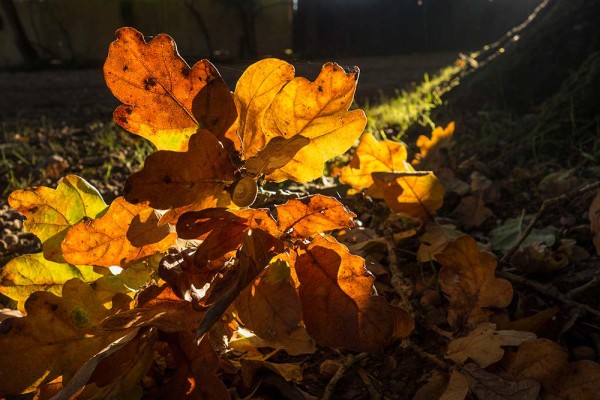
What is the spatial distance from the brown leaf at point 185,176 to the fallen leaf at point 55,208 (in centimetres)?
34

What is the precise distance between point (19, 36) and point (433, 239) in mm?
13173

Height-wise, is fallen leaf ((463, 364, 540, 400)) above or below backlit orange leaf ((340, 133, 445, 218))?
below

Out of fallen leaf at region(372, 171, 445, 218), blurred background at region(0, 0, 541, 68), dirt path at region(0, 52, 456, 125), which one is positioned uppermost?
fallen leaf at region(372, 171, 445, 218)

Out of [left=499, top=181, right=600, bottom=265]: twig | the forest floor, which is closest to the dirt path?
the forest floor

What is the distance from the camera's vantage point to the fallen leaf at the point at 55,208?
1.00 meters

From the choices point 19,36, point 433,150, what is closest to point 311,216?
point 433,150

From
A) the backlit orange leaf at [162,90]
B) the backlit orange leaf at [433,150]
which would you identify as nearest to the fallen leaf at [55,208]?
the backlit orange leaf at [162,90]

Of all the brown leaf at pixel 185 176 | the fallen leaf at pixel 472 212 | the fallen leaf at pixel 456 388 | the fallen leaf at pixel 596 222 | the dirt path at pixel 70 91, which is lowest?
the dirt path at pixel 70 91

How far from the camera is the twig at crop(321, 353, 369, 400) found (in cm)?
104

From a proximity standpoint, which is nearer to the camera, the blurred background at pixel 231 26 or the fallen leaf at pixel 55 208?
the fallen leaf at pixel 55 208

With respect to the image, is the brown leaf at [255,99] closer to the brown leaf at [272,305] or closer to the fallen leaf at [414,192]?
the brown leaf at [272,305]

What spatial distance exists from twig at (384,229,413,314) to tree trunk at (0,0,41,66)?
41.3ft

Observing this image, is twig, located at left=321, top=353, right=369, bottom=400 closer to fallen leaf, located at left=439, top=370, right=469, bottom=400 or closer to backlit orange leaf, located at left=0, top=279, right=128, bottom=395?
fallen leaf, located at left=439, top=370, right=469, bottom=400

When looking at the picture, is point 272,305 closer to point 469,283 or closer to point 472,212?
point 469,283
